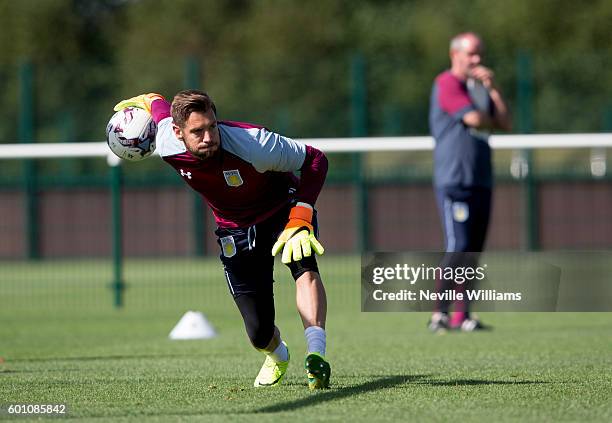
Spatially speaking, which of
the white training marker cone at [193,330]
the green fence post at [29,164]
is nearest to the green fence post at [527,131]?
the green fence post at [29,164]

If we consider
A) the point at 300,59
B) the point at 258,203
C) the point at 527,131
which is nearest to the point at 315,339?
the point at 258,203

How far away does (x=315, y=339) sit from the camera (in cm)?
627

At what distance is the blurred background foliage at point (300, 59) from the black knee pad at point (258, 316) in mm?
12743

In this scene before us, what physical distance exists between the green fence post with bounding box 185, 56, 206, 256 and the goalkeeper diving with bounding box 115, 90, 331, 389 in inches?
464

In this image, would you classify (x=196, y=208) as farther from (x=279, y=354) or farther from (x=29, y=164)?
(x=279, y=354)

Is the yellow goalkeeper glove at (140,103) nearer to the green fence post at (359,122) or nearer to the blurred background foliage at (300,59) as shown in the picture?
the green fence post at (359,122)

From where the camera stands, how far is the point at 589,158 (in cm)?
2117

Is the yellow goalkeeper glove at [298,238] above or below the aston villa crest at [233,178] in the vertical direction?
below

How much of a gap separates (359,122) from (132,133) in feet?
42.1

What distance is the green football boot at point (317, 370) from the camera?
6.22 m

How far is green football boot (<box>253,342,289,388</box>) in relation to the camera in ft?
22.1

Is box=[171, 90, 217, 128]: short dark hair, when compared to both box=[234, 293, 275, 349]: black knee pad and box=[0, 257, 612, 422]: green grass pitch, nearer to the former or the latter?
box=[234, 293, 275, 349]: black knee pad

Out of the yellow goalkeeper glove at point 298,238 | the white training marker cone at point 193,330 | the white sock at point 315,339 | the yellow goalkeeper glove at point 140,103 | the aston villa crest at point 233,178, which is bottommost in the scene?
the white training marker cone at point 193,330

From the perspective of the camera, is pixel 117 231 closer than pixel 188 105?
No
